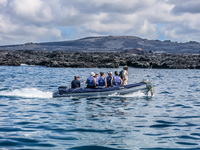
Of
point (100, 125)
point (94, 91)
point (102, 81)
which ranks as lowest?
point (100, 125)

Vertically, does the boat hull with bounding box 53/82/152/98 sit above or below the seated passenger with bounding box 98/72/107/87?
below

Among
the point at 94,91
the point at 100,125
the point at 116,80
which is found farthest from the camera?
the point at 116,80

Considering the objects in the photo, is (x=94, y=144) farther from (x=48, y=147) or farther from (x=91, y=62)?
(x=91, y=62)

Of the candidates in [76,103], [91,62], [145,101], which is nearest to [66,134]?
[76,103]

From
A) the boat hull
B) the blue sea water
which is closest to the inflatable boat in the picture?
the boat hull

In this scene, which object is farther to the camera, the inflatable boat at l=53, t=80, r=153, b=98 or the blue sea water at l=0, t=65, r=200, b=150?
the inflatable boat at l=53, t=80, r=153, b=98

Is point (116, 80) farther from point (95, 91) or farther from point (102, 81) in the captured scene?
point (95, 91)

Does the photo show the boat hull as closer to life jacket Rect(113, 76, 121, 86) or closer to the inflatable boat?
the inflatable boat

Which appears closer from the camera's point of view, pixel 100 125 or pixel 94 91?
pixel 100 125

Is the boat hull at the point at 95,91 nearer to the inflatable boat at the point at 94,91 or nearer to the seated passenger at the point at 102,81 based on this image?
the inflatable boat at the point at 94,91

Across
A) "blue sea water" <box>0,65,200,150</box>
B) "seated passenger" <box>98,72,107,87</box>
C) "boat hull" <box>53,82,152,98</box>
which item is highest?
"seated passenger" <box>98,72,107,87</box>

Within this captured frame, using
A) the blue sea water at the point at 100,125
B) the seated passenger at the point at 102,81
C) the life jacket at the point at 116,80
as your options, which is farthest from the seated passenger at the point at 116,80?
the blue sea water at the point at 100,125

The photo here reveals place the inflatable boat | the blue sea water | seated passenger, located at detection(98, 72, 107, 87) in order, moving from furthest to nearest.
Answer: seated passenger, located at detection(98, 72, 107, 87) < the inflatable boat < the blue sea water

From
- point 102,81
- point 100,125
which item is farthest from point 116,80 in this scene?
point 100,125
